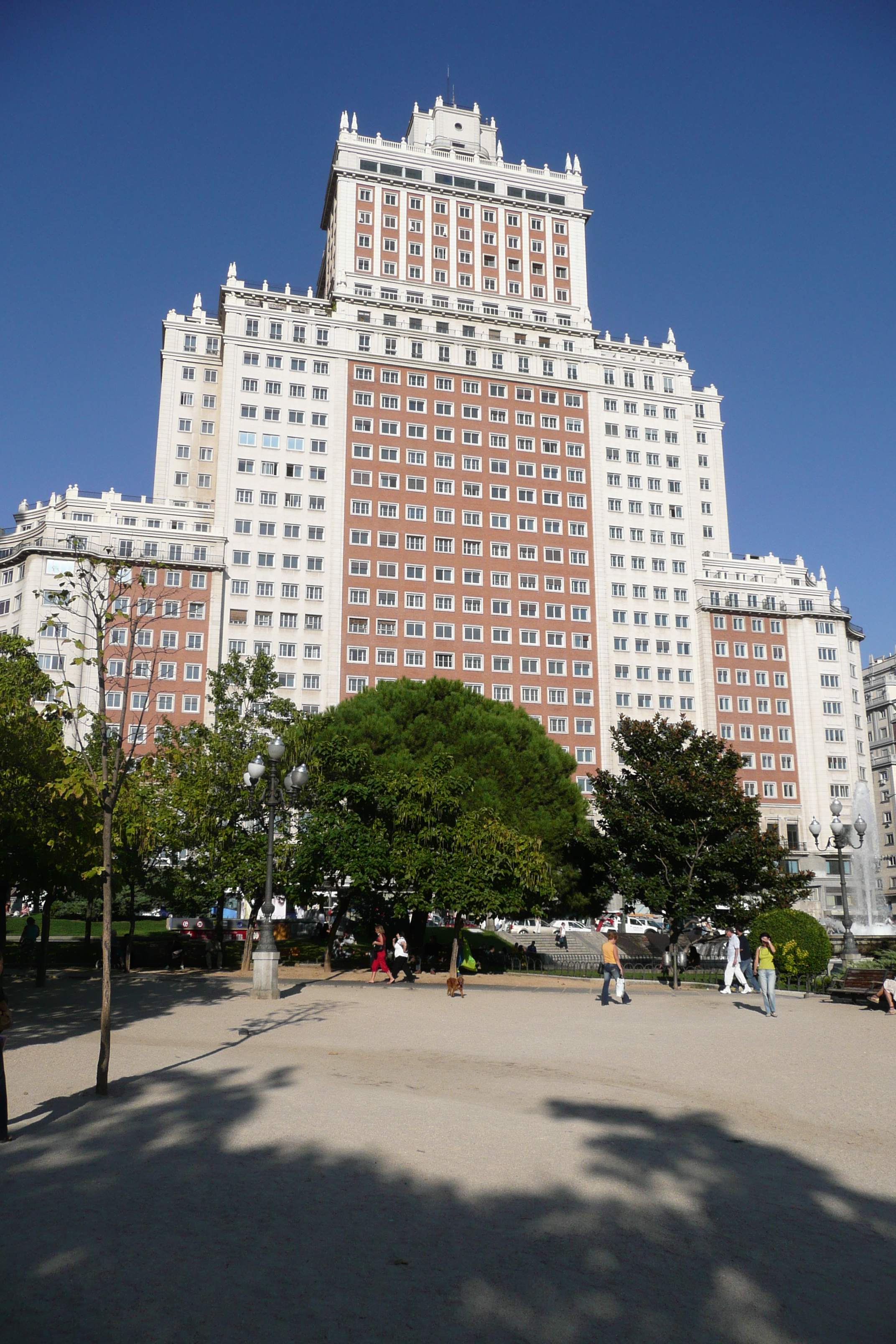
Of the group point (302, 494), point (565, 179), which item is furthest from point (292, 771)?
point (565, 179)

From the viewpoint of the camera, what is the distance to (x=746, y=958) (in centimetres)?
3344

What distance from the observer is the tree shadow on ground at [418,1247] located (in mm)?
5383

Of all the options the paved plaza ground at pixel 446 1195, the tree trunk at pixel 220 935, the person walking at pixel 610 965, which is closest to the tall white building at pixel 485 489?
the tree trunk at pixel 220 935

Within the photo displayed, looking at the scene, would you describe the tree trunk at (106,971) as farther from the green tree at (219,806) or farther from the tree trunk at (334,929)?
the tree trunk at (334,929)

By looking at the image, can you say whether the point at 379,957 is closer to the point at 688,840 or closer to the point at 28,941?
the point at 688,840

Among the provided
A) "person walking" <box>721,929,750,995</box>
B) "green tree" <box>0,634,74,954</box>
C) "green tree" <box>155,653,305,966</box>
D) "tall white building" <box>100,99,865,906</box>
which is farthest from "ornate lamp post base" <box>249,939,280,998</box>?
"tall white building" <box>100,99,865,906</box>

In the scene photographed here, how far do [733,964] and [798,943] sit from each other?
3.11 meters

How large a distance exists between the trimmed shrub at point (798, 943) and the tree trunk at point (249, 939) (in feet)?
50.7

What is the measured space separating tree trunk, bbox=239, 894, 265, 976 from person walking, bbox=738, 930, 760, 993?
14835 mm

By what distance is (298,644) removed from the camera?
247 ft

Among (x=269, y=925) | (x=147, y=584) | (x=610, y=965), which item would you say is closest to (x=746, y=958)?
(x=610, y=965)

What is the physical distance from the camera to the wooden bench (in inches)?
874

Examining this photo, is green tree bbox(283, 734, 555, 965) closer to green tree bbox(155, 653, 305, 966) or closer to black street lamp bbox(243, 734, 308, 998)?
green tree bbox(155, 653, 305, 966)

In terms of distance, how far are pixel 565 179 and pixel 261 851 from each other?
83.6 m
